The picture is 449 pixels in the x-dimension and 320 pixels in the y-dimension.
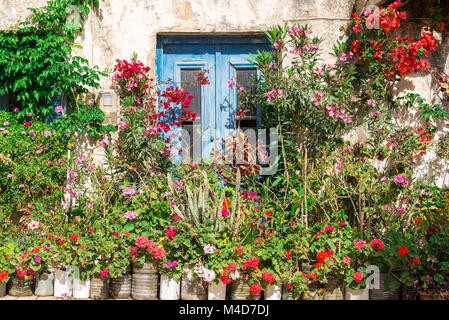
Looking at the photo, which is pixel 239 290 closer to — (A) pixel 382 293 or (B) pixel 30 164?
(A) pixel 382 293

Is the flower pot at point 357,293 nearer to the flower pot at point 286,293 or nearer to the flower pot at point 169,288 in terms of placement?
the flower pot at point 286,293

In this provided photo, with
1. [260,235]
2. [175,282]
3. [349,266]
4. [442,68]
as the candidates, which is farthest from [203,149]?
[442,68]

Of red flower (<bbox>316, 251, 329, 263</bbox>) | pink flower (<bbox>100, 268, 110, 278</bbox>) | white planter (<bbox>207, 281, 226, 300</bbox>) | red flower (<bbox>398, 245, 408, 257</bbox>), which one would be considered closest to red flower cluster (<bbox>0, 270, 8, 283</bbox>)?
pink flower (<bbox>100, 268, 110, 278</bbox>)

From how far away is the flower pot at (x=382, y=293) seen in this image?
12.2 ft

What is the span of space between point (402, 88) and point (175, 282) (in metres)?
3.33

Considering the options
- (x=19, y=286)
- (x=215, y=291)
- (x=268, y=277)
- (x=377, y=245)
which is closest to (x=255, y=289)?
(x=268, y=277)

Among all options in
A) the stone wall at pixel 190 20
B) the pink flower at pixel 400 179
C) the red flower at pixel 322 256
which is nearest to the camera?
the red flower at pixel 322 256

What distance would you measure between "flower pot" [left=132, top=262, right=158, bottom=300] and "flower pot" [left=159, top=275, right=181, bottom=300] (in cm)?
9

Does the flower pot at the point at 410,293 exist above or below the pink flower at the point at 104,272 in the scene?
below

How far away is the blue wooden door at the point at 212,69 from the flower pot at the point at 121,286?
1777 mm

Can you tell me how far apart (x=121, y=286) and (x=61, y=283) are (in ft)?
1.62

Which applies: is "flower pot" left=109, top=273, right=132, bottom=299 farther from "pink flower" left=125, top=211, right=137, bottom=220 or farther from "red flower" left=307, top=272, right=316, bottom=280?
"red flower" left=307, top=272, right=316, bottom=280

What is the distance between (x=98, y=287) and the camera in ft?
12.6

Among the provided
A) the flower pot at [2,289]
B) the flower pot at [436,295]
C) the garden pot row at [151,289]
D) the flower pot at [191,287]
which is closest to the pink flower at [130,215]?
the garden pot row at [151,289]
